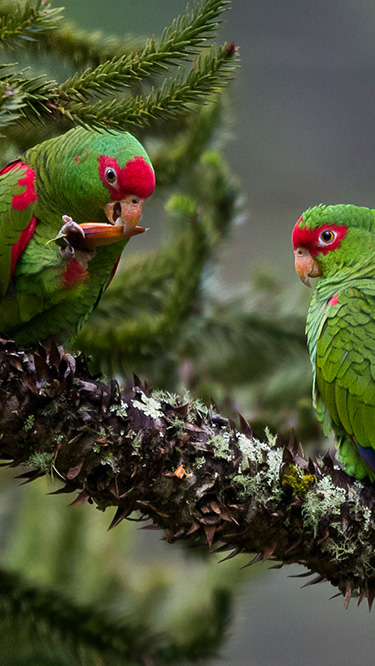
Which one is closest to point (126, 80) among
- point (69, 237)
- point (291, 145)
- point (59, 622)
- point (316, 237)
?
point (69, 237)

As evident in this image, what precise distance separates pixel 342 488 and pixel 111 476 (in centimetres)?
58

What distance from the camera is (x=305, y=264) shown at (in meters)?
2.20

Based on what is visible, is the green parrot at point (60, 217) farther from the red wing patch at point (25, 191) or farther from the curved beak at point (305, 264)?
the curved beak at point (305, 264)

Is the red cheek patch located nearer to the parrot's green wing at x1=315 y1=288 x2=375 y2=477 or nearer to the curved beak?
the curved beak

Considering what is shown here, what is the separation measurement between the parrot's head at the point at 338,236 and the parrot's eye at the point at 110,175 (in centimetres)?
74

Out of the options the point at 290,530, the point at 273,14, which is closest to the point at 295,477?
the point at 290,530

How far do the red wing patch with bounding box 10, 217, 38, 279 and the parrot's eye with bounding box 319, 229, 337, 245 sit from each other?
3.14ft

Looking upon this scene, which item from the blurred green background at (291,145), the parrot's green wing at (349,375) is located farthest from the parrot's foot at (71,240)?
the blurred green background at (291,145)

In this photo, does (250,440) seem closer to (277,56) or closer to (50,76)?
(50,76)

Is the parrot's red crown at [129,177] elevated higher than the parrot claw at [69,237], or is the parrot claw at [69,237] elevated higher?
the parrot's red crown at [129,177]

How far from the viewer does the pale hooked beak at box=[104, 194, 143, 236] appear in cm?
161

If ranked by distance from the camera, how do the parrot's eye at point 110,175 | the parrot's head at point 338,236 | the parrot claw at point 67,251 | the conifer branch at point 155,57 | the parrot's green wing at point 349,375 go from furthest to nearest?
the parrot's head at point 338,236, the parrot's green wing at point 349,375, the parrot's eye at point 110,175, the parrot claw at point 67,251, the conifer branch at point 155,57

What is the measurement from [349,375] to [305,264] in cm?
49

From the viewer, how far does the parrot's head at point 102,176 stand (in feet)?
5.47
